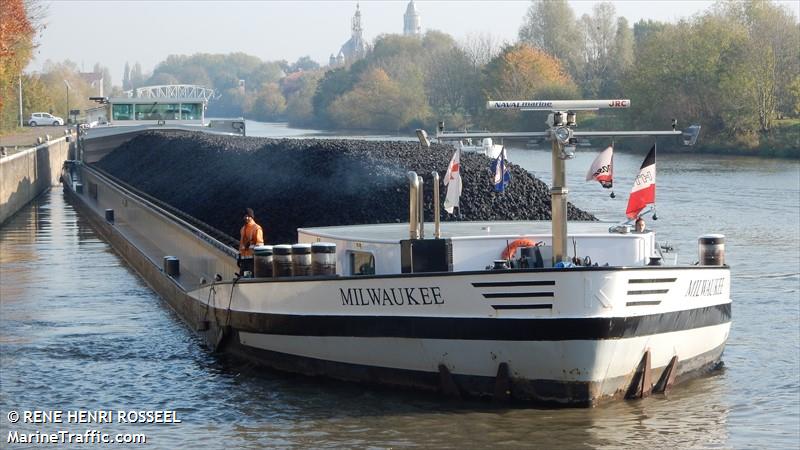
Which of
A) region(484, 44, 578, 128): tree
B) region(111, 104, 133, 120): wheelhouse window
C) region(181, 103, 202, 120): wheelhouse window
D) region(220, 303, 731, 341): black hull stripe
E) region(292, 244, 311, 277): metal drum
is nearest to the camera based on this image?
region(220, 303, 731, 341): black hull stripe

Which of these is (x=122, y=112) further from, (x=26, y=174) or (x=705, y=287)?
(x=705, y=287)

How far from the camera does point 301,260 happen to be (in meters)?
13.5

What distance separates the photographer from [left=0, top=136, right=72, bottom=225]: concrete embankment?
3634cm

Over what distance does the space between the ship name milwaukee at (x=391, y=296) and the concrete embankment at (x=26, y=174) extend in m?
24.5

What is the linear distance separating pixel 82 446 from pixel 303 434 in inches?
83.5

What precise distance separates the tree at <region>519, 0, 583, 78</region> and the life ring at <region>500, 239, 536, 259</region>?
68173 millimetres

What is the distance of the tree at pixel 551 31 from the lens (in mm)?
80375

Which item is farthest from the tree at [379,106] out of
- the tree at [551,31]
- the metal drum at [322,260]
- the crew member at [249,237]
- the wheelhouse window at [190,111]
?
the metal drum at [322,260]

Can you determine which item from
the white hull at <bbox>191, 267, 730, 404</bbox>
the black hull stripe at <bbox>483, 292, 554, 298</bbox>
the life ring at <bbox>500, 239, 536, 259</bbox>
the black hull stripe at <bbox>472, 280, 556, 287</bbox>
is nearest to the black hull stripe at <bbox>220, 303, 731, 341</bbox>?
the white hull at <bbox>191, 267, 730, 404</bbox>

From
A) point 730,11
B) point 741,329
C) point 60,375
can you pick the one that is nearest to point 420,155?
point 741,329

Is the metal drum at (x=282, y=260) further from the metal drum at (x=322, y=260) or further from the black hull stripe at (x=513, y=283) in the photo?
the black hull stripe at (x=513, y=283)

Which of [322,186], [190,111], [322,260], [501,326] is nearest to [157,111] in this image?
[190,111]

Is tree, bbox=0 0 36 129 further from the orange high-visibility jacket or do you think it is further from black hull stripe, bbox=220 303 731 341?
black hull stripe, bbox=220 303 731 341

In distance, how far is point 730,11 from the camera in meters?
72.1
